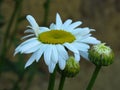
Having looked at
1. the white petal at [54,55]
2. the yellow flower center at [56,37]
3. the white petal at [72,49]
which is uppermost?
the yellow flower center at [56,37]

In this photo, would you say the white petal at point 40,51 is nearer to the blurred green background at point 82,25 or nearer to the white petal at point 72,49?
the white petal at point 72,49

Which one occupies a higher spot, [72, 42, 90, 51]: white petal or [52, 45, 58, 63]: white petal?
[72, 42, 90, 51]: white petal

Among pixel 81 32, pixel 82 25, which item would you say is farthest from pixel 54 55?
pixel 82 25

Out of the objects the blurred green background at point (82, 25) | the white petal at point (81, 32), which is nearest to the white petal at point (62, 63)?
the white petal at point (81, 32)

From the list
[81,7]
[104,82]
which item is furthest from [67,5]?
[104,82]

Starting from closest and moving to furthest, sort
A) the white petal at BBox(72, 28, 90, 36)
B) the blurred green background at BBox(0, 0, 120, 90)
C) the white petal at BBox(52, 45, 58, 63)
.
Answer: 1. the white petal at BBox(52, 45, 58, 63)
2. the white petal at BBox(72, 28, 90, 36)
3. the blurred green background at BBox(0, 0, 120, 90)

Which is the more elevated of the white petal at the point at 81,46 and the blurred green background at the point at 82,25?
the blurred green background at the point at 82,25

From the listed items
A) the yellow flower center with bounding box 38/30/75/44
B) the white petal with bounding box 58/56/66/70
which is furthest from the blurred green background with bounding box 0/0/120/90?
the white petal with bounding box 58/56/66/70

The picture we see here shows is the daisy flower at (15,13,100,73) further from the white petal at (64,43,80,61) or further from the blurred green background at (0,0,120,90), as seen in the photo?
the blurred green background at (0,0,120,90)
